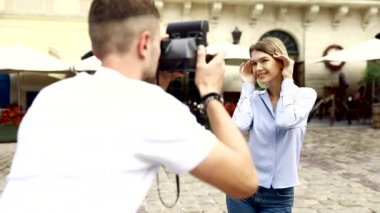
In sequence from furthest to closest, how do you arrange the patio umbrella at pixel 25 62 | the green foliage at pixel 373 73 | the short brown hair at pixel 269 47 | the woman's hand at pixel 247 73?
1. the green foliage at pixel 373 73
2. the patio umbrella at pixel 25 62
3. the woman's hand at pixel 247 73
4. the short brown hair at pixel 269 47

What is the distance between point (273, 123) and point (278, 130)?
0.05 m

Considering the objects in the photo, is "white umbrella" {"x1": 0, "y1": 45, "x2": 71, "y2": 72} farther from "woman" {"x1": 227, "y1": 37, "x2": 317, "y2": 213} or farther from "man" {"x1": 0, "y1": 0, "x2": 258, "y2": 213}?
"man" {"x1": 0, "y1": 0, "x2": 258, "y2": 213}

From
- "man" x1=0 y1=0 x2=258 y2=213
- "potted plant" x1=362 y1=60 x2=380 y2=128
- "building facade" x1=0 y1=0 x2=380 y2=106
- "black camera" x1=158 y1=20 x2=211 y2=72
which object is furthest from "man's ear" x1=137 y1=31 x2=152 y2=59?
"building facade" x1=0 y1=0 x2=380 y2=106

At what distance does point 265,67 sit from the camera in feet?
9.16

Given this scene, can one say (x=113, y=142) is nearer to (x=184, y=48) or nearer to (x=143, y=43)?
(x=143, y=43)

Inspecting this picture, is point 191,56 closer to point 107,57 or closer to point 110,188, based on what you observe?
point 107,57

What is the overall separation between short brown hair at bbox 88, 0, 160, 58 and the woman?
57.1 inches

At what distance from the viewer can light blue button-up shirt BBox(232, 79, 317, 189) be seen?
2693mm

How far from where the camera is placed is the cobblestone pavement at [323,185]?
5.48m

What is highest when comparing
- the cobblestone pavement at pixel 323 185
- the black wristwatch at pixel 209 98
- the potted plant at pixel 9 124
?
the black wristwatch at pixel 209 98

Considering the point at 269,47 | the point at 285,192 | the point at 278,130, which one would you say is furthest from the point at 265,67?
the point at 285,192

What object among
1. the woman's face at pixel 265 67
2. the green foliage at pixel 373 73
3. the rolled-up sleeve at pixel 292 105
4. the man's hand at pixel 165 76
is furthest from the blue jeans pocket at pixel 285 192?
the green foliage at pixel 373 73

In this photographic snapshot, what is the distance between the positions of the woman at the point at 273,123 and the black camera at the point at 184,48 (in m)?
1.24

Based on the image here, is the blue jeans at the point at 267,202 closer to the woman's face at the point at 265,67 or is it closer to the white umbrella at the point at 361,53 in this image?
the woman's face at the point at 265,67
